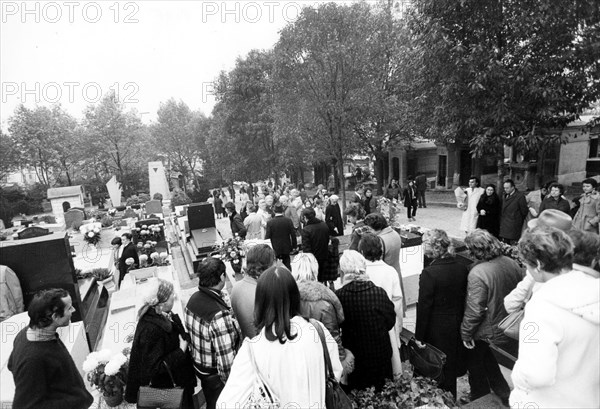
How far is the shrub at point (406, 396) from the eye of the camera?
2.75 meters

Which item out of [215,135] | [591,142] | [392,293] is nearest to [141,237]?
[392,293]

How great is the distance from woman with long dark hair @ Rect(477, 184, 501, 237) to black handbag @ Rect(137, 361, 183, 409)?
289 inches

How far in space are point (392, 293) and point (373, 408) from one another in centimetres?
111

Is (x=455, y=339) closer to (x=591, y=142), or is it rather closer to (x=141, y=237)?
(x=141, y=237)

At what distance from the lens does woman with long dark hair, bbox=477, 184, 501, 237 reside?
26.1 feet

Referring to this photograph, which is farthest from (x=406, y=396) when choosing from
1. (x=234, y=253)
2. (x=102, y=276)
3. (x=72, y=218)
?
(x=72, y=218)

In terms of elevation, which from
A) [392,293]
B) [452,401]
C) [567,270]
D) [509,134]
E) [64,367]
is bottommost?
[452,401]

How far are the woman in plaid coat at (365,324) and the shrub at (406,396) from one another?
0.64 feet

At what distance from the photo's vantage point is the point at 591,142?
20.1 m

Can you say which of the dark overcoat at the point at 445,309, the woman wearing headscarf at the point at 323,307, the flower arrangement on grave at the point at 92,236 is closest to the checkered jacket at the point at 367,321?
the woman wearing headscarf at the point at 323,307

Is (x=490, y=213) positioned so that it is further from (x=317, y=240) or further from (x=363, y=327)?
(x=363, y=327)

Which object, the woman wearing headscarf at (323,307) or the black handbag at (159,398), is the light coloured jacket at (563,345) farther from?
the black handbag at (159,398)

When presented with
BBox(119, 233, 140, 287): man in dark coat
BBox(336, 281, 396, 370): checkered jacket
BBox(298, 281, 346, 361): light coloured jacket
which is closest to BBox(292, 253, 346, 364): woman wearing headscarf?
BBox(298, 281, 346, 361): light coloured jacket

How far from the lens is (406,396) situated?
2787 mm
